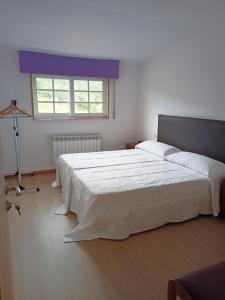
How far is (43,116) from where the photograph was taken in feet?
13.5

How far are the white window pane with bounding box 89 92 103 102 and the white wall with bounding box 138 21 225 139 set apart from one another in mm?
879

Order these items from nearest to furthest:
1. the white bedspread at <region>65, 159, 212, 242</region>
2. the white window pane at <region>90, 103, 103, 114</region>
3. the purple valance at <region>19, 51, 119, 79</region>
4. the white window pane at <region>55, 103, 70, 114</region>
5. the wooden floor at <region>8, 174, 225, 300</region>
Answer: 1. the wooden floor at <region>8, 174, 225, 300</region>
2. the white bedspread at <region>65, 159, 212, 242</region>
3. the purple valance at <region>19, 51, 119, 79</region>
4. the white window pane at <region>55, 103, 70, 114</region>
5. the white window pane at <region>90, 103, 103, 114</region>

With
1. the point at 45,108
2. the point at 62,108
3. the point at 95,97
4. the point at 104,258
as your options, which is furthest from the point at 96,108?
the point at 104,258

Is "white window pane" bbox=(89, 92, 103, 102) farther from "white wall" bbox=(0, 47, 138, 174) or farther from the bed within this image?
the bed

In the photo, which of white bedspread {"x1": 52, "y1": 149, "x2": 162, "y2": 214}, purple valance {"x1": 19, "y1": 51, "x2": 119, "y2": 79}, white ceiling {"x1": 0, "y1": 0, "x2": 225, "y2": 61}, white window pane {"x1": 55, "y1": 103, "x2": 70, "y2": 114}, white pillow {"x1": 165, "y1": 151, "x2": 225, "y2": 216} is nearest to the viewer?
white ceiling {"x1": 0, "y1": 0, "x2": 225, "y2": 61}

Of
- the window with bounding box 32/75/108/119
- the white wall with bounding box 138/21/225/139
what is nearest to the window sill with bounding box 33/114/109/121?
the window with bounding box 32/75/108/119

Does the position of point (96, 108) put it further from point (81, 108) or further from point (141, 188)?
point (141, 188)

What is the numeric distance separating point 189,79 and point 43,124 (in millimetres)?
2592

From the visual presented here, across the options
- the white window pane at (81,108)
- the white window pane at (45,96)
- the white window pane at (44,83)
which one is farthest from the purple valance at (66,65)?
the white window pane at (81,108)

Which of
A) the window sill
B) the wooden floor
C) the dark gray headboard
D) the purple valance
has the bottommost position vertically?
the wooden floor

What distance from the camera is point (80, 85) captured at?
14.2 ft

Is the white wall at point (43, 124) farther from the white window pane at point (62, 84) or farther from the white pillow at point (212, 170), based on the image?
the white pillow at point (212, 170)

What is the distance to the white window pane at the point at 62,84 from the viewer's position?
414 centimetres

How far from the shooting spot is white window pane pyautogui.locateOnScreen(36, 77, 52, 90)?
13.1 feet
